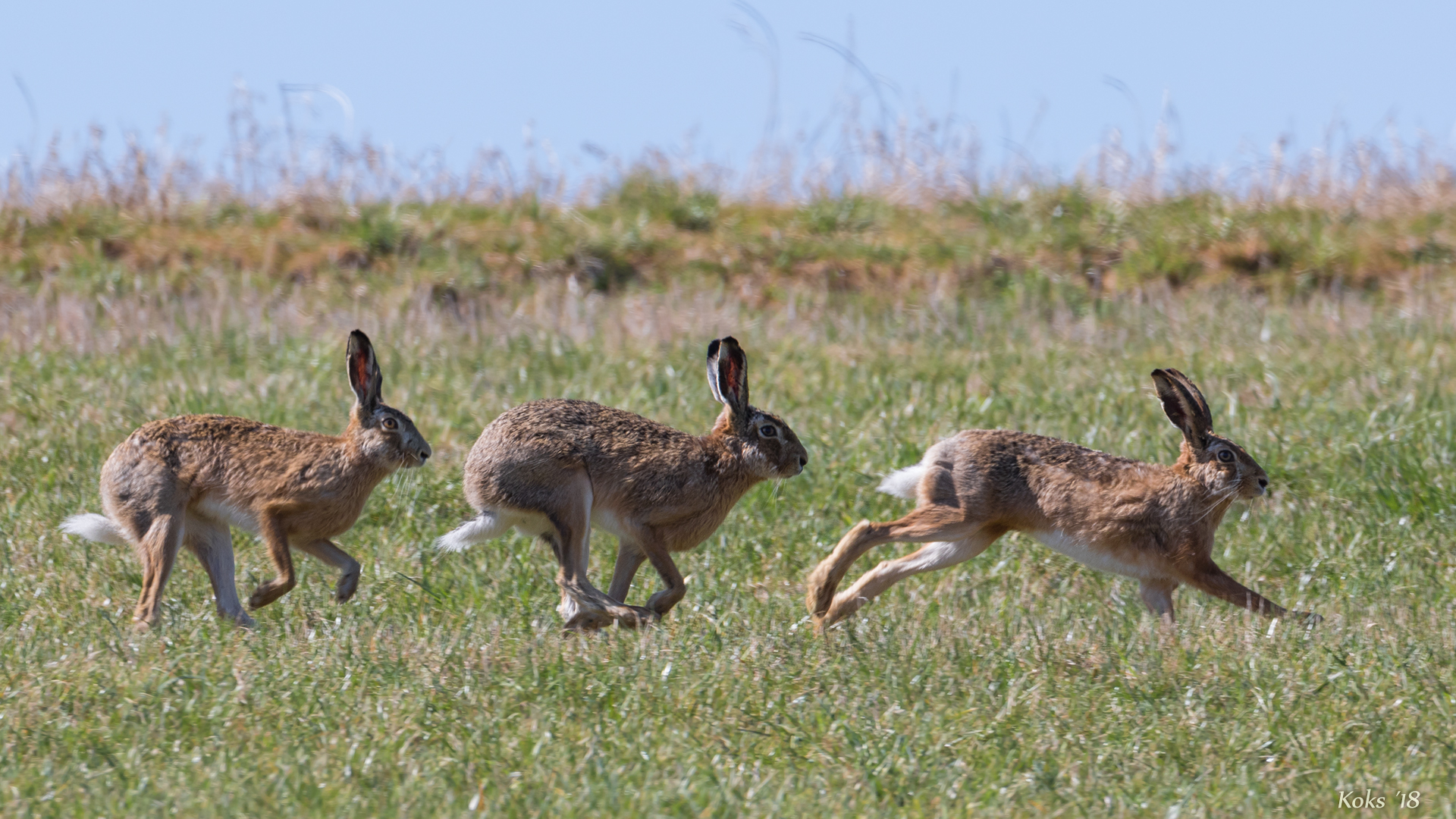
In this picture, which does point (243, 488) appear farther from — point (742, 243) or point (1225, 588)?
point (742, 243)

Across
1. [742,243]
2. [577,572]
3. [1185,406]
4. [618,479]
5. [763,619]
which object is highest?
[1185,406]

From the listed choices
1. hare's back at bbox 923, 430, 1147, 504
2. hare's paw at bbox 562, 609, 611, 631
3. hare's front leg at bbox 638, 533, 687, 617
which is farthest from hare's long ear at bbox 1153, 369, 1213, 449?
hare's paw at bbox 562, 609, 611, 631

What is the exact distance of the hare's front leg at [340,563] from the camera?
6488 mm

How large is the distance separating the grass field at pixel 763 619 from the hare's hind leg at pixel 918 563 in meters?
0.11

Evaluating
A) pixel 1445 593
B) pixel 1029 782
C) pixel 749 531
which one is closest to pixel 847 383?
pixel 749 531

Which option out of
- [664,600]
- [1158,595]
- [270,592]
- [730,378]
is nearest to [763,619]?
[664,600]

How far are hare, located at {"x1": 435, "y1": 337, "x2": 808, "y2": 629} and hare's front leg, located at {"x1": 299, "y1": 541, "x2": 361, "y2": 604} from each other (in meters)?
0.34

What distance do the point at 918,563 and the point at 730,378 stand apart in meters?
1.06

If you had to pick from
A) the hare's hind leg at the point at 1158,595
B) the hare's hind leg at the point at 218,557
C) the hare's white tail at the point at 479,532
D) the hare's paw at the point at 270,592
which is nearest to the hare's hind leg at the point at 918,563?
the hare's hind leg at the point at 1158,595

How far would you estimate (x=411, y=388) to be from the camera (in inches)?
404

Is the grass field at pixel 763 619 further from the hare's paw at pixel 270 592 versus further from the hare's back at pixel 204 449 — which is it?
the hare's back at pixel 204 449

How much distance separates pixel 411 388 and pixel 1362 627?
5777 millimetres

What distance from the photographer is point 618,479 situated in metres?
6.64

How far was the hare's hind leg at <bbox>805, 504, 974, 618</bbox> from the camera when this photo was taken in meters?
6.91
